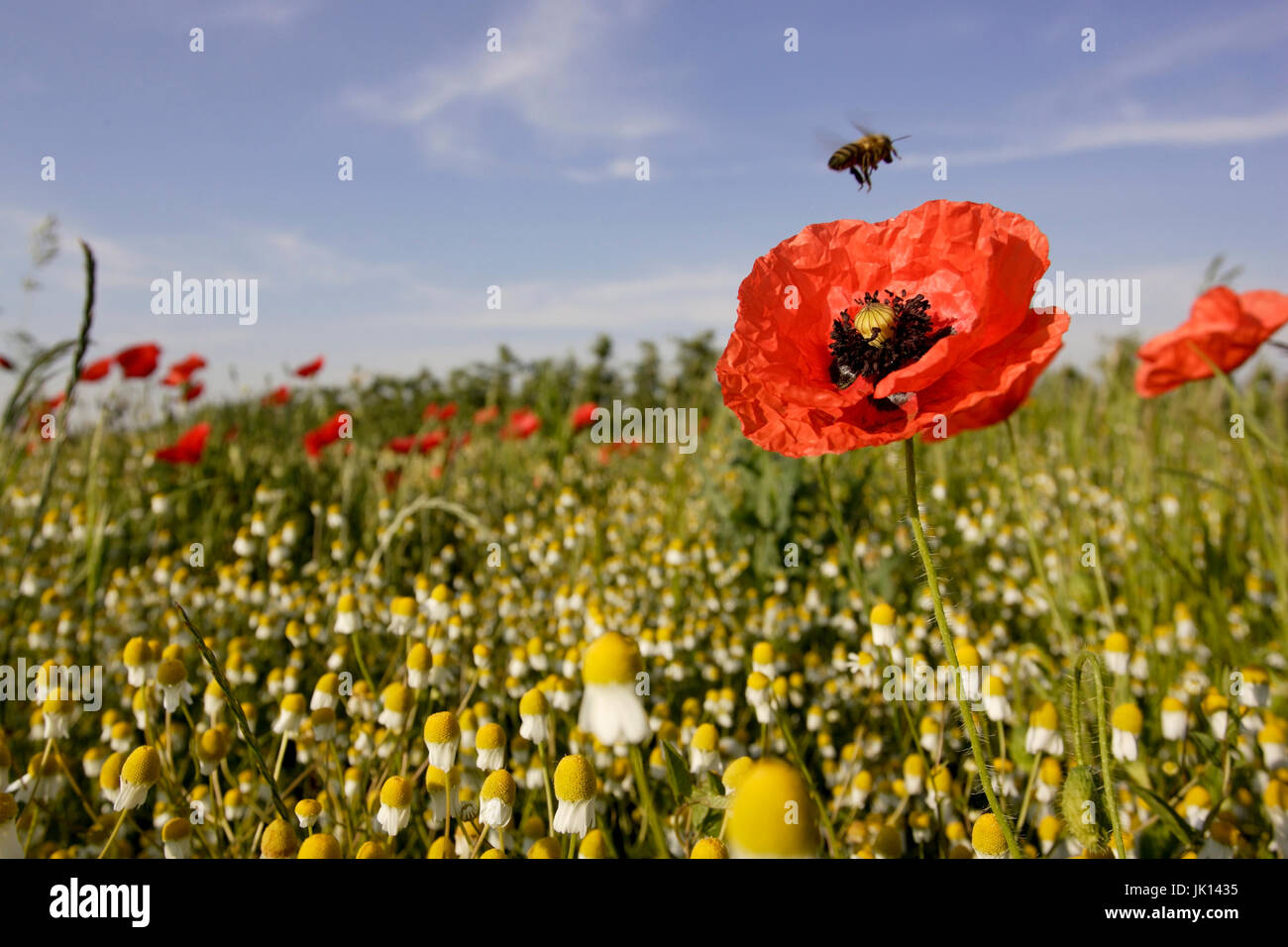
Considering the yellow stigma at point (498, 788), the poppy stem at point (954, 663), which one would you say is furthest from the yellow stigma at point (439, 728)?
the poppy stem at point (954, 663)

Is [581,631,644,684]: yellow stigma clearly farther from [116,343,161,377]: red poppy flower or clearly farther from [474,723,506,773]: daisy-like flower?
[116,343,161,377]: red poppy flower

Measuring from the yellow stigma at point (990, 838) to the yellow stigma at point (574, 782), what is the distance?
0.47 metres

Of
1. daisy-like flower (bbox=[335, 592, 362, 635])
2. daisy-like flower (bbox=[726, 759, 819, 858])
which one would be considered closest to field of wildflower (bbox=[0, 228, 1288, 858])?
daisy-like flower (bbox=[726, 759, 819, 858])

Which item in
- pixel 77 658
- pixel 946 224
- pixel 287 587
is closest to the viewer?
pixel 946 224

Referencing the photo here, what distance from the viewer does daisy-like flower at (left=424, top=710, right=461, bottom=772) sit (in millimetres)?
973

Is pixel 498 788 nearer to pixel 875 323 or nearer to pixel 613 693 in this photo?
pixel 613 693

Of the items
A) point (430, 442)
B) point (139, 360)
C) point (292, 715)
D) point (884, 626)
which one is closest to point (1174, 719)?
point (884, 626)

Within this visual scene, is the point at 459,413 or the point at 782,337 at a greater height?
the point at 459,413

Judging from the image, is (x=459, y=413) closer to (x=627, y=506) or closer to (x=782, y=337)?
(x=627, y=506)

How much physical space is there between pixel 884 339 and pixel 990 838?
2.01ft

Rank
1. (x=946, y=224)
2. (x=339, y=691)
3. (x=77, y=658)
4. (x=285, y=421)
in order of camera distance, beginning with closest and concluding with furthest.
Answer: (x=946, y=224) < (x=339, y=691) < (x=77, y=658) < (x=285, y=421)
